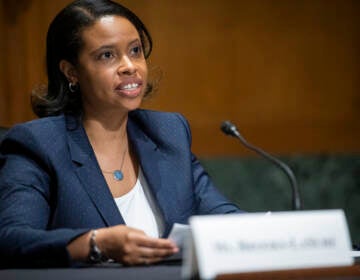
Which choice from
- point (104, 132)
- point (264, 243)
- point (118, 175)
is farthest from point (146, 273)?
point (104, 132)

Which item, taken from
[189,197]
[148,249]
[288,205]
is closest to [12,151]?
[189,197]

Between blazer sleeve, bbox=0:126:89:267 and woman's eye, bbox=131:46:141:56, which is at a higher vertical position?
woman's eye, bbox=131:46:141:56

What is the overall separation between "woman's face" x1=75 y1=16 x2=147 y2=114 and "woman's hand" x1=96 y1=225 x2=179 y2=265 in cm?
76

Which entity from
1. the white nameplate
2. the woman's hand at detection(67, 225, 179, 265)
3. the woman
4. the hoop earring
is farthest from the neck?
Answer: the white nameplate

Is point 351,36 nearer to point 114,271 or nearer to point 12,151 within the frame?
point 12,151

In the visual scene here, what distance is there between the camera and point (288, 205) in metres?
5.05

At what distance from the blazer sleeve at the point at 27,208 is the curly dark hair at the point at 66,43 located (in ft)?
0.93

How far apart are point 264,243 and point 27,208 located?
966 millimetres

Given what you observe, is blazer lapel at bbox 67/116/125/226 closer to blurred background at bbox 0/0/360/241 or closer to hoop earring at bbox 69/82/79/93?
hoop earring at bbox 69/82/79/93

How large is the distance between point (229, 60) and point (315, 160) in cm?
78

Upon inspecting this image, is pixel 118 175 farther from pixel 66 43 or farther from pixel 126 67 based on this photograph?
pixel 66 43

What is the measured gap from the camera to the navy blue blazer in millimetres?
2307

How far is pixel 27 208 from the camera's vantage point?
2.48 metres

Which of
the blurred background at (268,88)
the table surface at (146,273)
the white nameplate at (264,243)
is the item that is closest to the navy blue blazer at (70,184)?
the table surface at (146,273)
